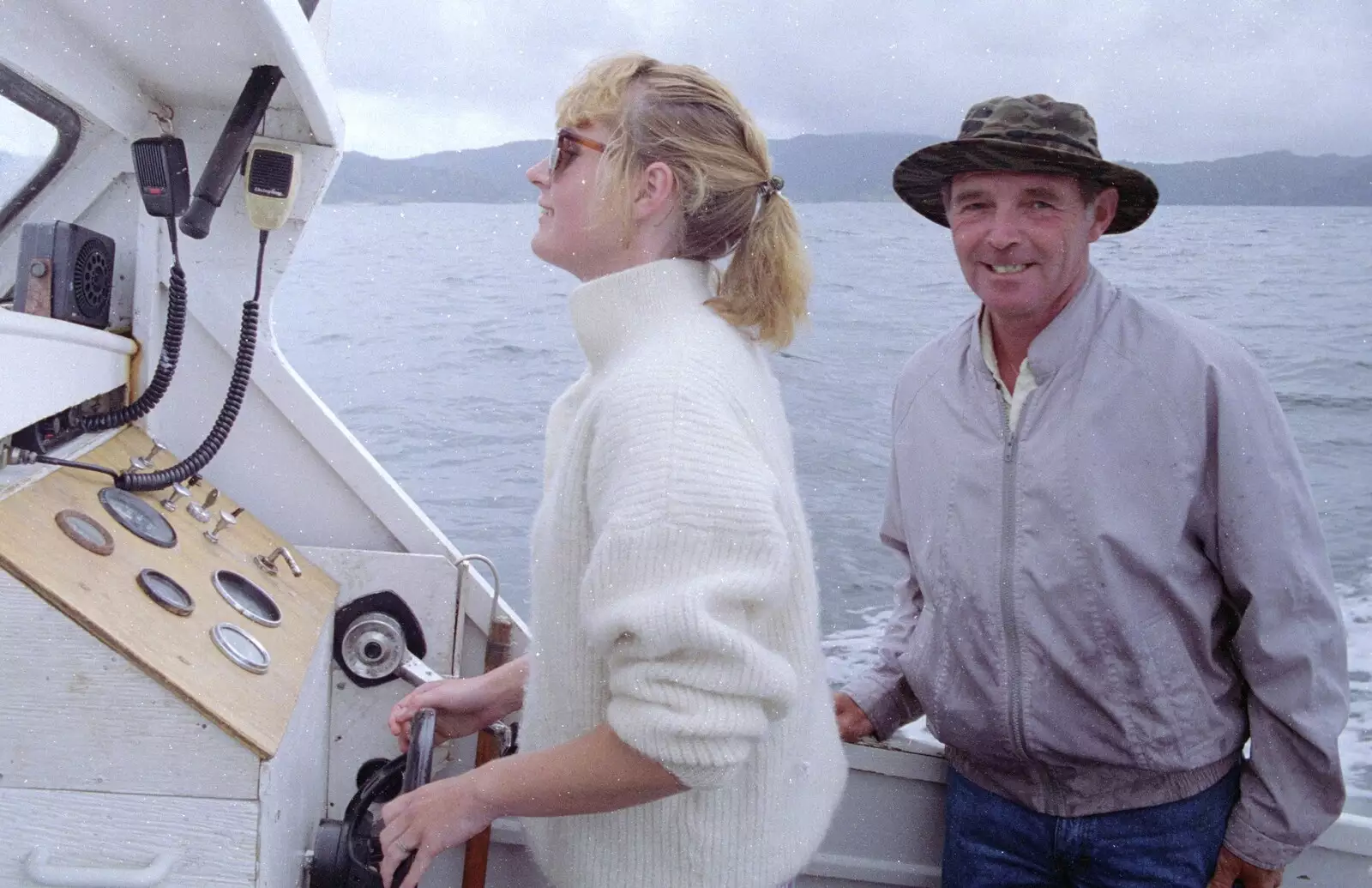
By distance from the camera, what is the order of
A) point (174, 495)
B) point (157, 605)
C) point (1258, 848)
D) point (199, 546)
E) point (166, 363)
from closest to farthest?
point (157, 605) < point (1258, 848) < point (199, 546) < point (174, 495) < point (166, 363)

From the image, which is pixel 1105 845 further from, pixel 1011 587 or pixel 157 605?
pixel 157 605

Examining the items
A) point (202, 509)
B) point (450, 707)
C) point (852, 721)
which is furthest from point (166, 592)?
point (852, 721)

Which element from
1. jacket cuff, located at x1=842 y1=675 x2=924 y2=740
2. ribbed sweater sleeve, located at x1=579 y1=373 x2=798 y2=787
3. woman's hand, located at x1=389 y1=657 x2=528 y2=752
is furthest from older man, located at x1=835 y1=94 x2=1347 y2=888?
ribbed sweater sleeve, located at x1=579 y1=373 x2=798 y2=787

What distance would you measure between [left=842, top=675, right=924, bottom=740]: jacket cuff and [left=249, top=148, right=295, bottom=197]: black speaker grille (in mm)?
1394

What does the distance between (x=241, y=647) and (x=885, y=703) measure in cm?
114

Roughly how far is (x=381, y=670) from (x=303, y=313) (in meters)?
10.9

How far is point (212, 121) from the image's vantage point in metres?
2.28

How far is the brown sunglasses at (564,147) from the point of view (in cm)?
141

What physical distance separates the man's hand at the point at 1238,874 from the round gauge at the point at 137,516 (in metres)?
1.67

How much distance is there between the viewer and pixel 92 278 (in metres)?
2.13

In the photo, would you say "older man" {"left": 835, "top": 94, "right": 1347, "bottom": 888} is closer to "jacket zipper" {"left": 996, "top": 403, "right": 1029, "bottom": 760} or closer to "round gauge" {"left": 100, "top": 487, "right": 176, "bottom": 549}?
"jacket zipper" {"left": 996, "top": 403, "right": 1029, "bottom": 760}

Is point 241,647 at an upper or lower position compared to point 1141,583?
lower

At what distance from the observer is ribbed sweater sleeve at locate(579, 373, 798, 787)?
1.12 meters

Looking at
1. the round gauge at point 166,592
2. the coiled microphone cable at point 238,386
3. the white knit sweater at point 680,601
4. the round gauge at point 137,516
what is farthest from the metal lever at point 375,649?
the white knit sweater at point 680,601
